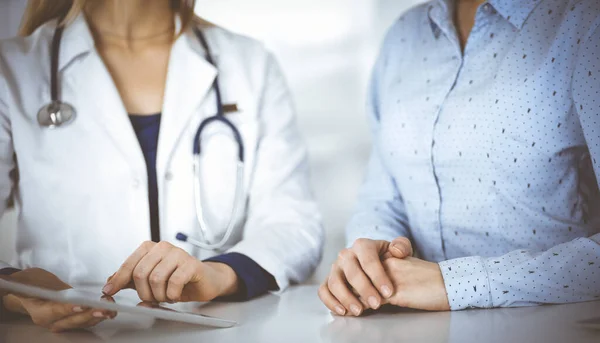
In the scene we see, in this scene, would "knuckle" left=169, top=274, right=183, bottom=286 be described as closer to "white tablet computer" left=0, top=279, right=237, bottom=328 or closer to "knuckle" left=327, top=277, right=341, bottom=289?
"white tablet computer" left=0, top=279, right=237, bottom=328

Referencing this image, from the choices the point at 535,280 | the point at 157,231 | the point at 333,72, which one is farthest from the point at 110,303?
the point at 333,72

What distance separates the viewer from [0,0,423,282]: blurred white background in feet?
5.13

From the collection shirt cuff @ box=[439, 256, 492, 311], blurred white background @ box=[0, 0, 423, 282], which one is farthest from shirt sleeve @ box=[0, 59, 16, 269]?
blurred white background @ box=[0, 0, 423, 282]

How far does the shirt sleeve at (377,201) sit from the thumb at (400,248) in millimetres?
133

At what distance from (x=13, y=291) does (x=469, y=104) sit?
0.65 metres

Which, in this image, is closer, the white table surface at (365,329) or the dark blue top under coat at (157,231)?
the white table surface at (365,329)

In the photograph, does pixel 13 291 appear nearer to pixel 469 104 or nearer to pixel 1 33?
pixel 1 33

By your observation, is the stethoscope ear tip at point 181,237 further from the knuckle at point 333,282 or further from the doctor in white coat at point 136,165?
the knuckle at point 333,282

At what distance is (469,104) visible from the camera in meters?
0.82

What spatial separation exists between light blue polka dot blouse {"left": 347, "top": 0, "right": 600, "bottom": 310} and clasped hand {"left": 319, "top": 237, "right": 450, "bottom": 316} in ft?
0.08

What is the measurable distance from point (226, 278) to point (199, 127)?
0.80ft

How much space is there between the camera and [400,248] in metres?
0.71

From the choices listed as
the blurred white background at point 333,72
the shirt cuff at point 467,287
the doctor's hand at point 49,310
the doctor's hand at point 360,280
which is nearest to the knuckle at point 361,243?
the doctor's hand at point 360,280

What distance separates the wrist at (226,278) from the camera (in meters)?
0.77
